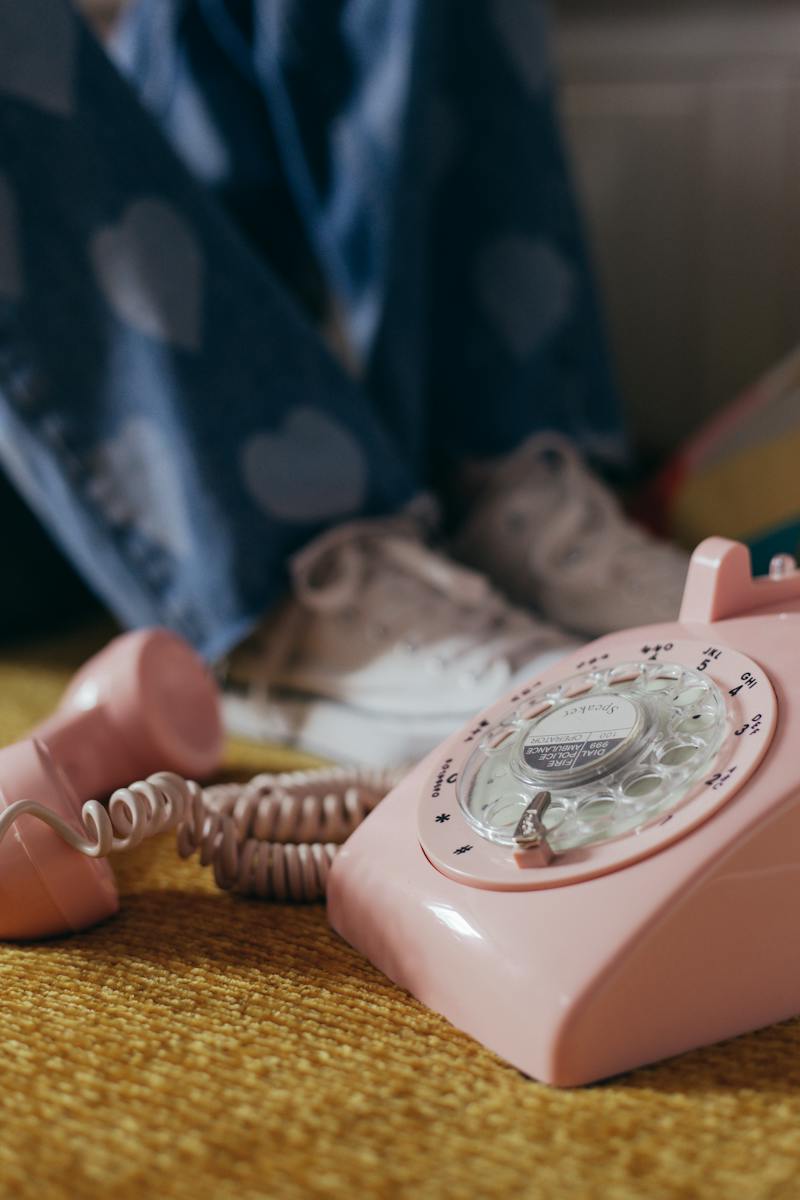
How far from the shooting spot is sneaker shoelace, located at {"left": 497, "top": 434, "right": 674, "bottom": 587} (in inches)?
35.0

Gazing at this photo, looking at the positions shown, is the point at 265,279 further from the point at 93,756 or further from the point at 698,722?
the point at 698,722

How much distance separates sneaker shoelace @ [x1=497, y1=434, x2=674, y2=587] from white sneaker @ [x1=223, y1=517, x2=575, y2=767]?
0.09m

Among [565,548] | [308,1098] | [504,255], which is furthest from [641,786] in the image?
[504,255]

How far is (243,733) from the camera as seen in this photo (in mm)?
877

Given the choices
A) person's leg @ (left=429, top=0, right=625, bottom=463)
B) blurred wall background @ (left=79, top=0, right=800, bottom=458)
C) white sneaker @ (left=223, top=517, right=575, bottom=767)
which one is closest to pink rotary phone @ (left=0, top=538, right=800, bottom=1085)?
white sneaker @ (left=223, top=517, right=575, bottom=767)

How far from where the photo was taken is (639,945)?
43cm

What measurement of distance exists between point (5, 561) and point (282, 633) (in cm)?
36

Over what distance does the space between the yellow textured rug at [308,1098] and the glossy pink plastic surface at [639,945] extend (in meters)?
0.02

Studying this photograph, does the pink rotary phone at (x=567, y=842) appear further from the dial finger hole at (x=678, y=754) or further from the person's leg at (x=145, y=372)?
the person's leg at (x=145, y=372)

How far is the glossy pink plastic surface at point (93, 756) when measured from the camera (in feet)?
1.74

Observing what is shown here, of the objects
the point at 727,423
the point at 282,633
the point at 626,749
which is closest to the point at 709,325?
the point at 727,423

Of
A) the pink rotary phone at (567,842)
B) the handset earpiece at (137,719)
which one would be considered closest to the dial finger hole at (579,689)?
the pink rotary phone at (567,842)

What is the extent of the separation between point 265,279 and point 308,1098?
22.2 inches

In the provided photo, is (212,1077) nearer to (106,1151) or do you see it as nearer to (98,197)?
(106,1151)
